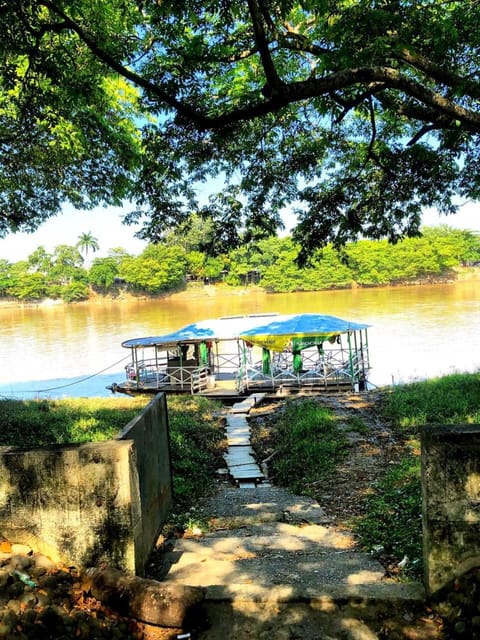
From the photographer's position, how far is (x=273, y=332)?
16.3m

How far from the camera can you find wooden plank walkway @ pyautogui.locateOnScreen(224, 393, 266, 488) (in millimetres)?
6720

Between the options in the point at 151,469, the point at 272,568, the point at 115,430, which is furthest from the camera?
the point at 115,430

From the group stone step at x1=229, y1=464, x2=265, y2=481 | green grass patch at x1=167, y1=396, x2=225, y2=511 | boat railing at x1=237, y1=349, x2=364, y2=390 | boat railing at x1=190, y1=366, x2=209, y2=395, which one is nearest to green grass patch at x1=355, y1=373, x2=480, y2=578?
stone step at x1=229, y1=464, x2=265, y2=481

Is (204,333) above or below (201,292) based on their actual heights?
below

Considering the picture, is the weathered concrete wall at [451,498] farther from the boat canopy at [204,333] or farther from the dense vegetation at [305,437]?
the boat canopy at [204,333]

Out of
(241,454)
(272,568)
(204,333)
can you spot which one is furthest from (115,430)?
(204,333)

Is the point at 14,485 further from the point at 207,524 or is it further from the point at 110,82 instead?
the point at 110,82

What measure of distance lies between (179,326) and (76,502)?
3285cm

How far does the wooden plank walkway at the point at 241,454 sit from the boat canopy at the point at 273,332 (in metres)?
4.25

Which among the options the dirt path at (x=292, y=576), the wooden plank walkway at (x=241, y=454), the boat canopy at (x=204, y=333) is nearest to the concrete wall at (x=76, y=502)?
the dirt path at (x=292, y=576)

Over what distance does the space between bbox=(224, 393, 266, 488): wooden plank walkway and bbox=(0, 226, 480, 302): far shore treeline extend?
44149mm

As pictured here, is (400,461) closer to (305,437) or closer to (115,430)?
(305,437)

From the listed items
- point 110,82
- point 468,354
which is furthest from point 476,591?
point 468,354

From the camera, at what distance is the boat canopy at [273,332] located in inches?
635
